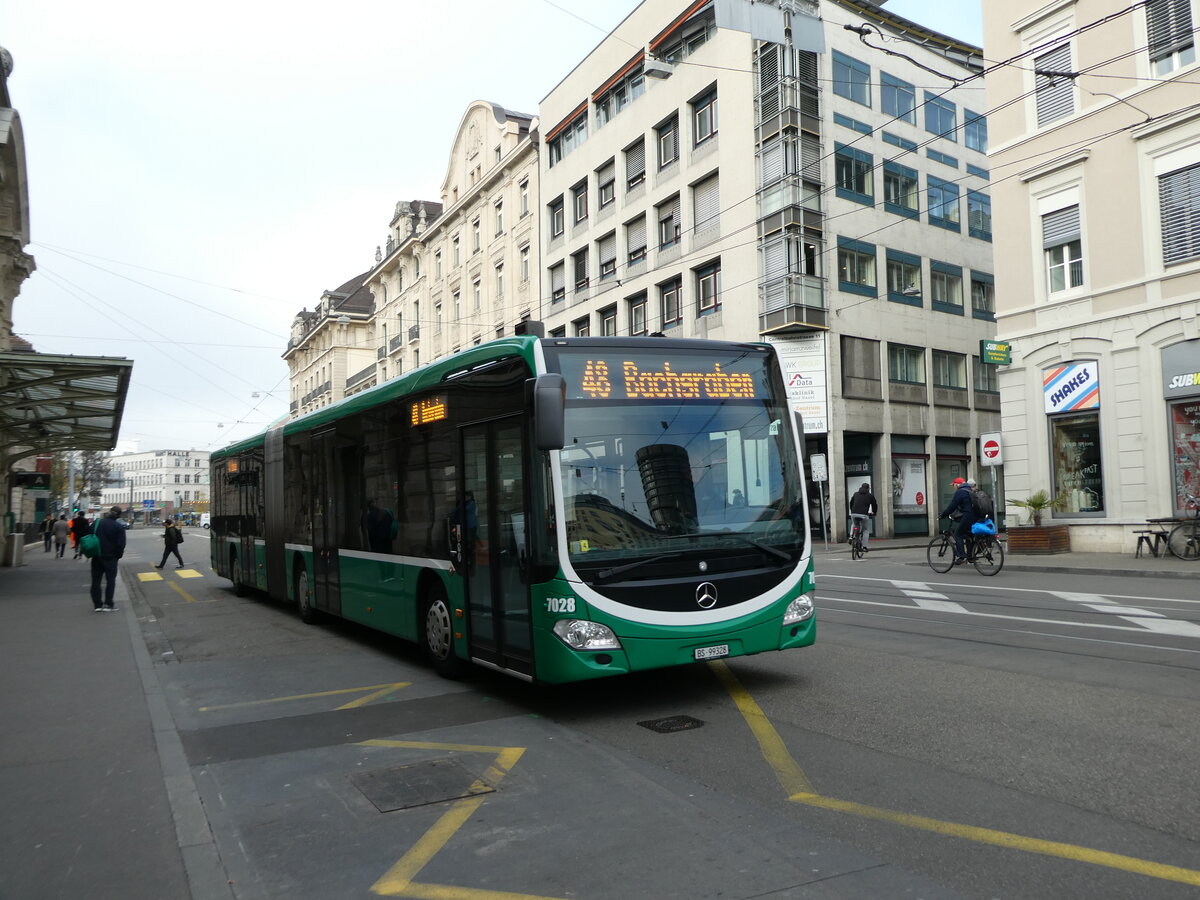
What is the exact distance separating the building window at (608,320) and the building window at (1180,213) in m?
21.3

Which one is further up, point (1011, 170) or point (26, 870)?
point (1011, 170)

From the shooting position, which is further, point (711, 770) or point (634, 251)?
point (634, 251)

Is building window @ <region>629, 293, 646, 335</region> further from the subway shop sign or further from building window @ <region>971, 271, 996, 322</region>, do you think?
the subway shop sign

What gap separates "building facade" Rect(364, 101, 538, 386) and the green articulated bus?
31.9 metres

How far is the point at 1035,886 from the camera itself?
11.6ft

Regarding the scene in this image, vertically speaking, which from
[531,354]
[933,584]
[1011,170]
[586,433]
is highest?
[1011,170]

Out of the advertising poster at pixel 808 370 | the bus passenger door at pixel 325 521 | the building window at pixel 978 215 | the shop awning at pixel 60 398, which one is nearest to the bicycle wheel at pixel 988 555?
the bus passenger door at pixel 325 521

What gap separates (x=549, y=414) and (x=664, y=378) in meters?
1.29

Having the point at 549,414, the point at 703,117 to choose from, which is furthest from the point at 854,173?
the point at 549,414

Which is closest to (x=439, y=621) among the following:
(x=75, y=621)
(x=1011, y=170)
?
(x=75, y=621)

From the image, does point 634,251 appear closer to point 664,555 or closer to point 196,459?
point 664,555

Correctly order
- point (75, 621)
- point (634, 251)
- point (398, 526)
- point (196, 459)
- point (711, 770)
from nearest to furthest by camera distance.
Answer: point (711, 770) → point (398, 526) → point (75, 621) → point (634, 251) → point (196, 459)

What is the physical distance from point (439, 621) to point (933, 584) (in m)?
9.73

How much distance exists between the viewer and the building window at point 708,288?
32.7 metres
